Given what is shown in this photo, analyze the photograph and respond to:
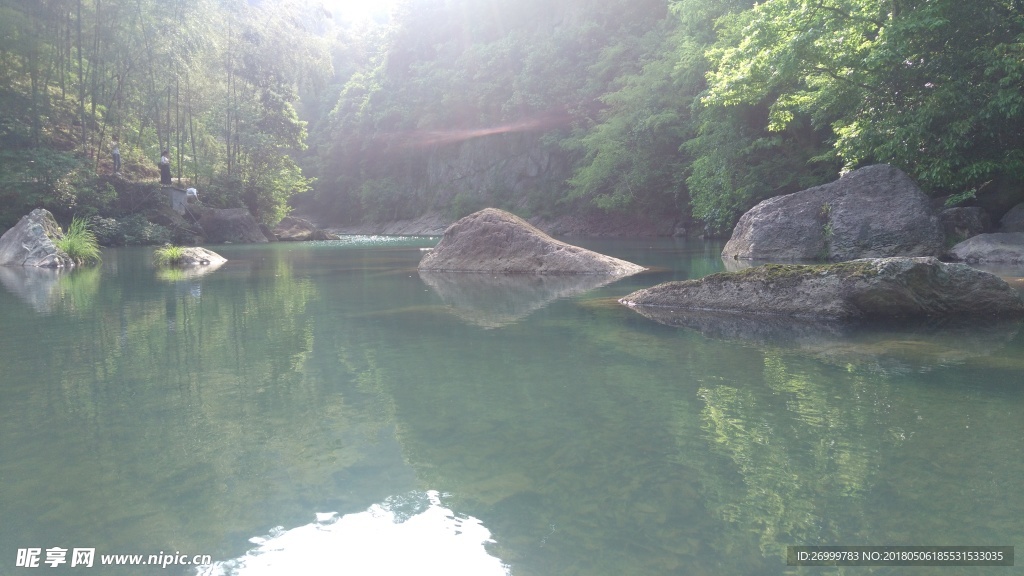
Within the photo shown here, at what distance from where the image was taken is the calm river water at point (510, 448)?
2.21 m

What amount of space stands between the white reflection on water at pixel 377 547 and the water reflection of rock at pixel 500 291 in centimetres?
397

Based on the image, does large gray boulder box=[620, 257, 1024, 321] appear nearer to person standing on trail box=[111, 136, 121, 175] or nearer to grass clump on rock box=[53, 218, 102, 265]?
grass clump on rock box=[53, 218, 102, 265]

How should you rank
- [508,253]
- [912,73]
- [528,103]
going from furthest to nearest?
[528,103], [912,73], [508,253]

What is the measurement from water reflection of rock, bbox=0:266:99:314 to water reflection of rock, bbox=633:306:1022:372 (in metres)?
7.46

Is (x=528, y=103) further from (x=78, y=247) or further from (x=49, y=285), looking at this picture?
(x=49, y=285)

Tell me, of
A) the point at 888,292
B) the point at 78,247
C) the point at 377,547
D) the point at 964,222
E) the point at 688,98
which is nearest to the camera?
the point at 377,547

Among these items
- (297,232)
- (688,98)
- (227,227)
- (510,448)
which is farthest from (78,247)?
(688,98)

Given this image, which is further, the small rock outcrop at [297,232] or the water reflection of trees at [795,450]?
the small rock outcrop at [297,232]

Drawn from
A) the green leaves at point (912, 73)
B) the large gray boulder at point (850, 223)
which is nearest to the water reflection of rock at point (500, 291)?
the large gray boulder at point (850, 223)

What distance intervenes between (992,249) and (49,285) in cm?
1619

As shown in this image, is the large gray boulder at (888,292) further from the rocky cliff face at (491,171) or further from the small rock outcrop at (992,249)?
the rocky cliff face at (491,171)

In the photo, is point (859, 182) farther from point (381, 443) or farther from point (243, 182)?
point (243, 182)

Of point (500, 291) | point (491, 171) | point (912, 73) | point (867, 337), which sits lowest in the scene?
point (500, 291)

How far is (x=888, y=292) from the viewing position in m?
6.16
